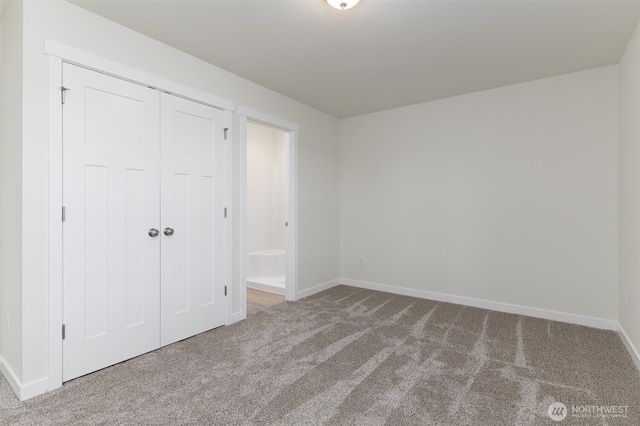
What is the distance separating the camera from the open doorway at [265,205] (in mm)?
5301

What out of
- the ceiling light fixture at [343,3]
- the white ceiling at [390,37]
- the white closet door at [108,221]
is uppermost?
the white ceiling at [390,37]

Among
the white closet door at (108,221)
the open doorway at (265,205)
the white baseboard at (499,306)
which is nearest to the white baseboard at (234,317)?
the white closet door at (108,221)

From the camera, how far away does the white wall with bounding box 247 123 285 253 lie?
580cm

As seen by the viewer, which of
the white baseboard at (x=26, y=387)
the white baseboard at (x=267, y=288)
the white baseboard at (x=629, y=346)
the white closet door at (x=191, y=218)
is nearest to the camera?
the white baseboard at (x=26, y=387)

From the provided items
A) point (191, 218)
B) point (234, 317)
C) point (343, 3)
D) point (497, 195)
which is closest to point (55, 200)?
point (191, 218)

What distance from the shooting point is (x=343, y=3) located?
81.0 inches

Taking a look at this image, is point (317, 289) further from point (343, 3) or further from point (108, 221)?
point (343, 3)

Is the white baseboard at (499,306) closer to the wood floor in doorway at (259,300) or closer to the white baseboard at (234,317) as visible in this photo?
the wood floor in doorway at (259,300)

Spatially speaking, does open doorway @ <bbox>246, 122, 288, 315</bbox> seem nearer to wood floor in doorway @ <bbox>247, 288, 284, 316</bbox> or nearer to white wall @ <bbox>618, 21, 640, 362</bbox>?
wood floor in doorway @ <bbox>247, 288, 284, 316</bbox>

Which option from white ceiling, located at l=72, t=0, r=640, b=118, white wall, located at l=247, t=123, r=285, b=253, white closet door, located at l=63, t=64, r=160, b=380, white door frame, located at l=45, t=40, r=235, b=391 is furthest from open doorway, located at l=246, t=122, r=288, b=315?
white door frame, located at l=45, t=40, r=235, b=391

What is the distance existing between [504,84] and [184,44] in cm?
335

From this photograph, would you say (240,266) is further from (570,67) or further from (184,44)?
(570,67)

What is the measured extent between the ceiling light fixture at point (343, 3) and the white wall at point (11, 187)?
6.56ft

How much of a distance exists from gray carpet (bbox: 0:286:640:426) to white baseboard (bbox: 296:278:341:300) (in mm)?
933
